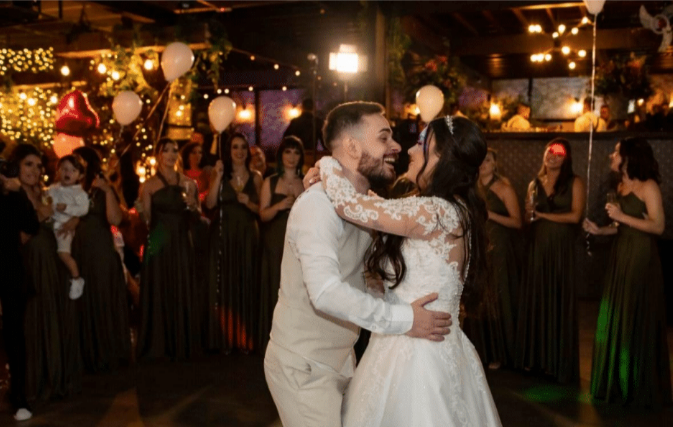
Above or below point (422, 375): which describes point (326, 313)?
above

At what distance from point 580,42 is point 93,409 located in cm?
941

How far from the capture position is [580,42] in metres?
11.0

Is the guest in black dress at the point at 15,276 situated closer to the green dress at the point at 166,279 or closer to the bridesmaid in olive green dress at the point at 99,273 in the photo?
the bridesmaid in olive green dress at the point at 99,273

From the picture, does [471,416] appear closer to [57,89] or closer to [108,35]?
[108,35]

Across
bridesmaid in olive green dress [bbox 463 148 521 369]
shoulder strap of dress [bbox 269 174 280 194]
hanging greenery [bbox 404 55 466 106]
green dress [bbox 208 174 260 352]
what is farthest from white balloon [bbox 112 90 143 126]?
bridesmaid in olive green dress [bbox 463 148 521 369]

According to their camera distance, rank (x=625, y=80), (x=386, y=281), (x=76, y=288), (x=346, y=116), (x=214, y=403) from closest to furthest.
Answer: (x=346, y=116)
(x=386, y=281)
(x=214, y=403)
(x=76, y=288)
(x=625, y=80)

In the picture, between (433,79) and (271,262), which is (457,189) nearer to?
(271,262)

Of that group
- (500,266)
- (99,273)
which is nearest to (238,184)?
(99,273)

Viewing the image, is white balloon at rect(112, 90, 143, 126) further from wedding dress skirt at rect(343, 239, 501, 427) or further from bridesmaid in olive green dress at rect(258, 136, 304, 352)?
wedding dress skirt at rect(343, 239, 501, 427)

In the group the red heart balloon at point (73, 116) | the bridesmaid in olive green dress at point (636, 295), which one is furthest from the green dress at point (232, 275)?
the bridesmaid in olive green dress at point (636, 295)

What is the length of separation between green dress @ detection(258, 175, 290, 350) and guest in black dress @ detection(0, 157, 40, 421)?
187 centimetres

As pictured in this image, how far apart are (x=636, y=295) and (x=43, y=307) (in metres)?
3.43

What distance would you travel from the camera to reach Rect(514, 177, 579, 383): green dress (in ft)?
15.3

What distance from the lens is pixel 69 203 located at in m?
4.46
